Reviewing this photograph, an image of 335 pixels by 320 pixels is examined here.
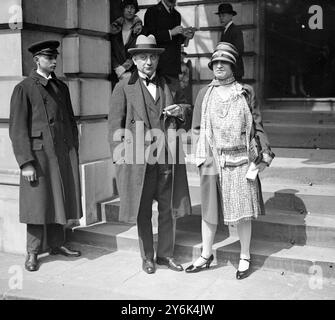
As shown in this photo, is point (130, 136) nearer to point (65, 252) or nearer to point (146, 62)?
point (146, 62)

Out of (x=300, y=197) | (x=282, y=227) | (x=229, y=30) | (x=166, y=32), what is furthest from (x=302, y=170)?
(x=229, y=30)

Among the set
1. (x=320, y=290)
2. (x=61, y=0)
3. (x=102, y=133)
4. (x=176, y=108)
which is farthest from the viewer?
(x=102, y=133)

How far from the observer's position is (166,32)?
7.09 m

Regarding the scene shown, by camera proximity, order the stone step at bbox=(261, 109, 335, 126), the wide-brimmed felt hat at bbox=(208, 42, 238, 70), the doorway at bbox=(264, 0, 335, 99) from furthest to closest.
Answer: the doorway at bbox=(264, 0, 335, 99), the stone step at bbox=(261, 109, 335, 126), the wide-brimmed felt hat at bbox=(208, 42, 238, 70)

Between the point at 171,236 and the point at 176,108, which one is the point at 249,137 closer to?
the point at 176,108

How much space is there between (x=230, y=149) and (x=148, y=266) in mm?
1434

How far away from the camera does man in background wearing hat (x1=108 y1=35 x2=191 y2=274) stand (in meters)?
5.21

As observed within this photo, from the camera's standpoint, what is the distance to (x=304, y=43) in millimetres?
9312

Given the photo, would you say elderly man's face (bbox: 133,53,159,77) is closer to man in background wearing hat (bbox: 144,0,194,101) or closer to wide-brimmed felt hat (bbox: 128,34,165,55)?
wide-brimmed felt hat (bbox: 128,34,165,55)

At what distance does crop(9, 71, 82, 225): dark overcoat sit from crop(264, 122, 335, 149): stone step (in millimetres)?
3603

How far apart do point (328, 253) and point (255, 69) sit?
15.3 ft

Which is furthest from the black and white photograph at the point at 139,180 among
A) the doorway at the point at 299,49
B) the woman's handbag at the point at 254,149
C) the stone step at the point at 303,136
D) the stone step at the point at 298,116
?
the doorway at the point at 299,49

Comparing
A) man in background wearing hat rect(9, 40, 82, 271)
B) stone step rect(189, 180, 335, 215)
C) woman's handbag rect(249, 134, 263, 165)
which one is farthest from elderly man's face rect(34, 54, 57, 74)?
stone step rect(189, 180, 335, 215)
